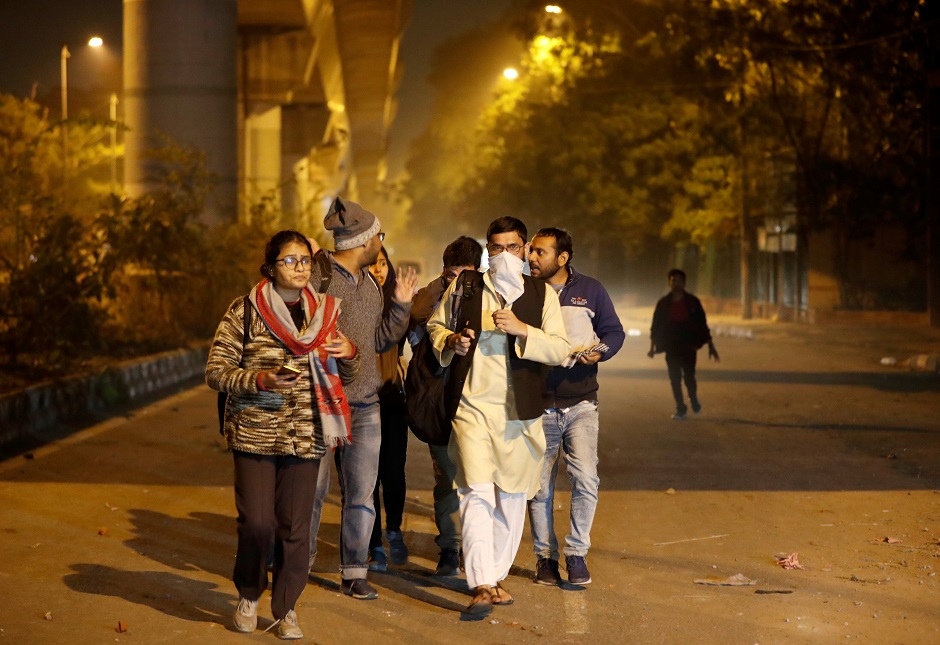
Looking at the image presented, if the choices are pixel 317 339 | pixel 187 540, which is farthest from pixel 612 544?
pixel 317 339

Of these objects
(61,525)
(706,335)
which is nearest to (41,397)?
(61,525)

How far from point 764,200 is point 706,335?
24.5 metres

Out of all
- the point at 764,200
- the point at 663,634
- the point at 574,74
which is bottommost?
the point at 663,634

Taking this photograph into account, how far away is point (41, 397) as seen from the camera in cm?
1470

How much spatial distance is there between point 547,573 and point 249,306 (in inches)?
93.0

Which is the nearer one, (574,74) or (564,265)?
(564,265)

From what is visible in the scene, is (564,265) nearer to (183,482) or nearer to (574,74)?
(183,482)

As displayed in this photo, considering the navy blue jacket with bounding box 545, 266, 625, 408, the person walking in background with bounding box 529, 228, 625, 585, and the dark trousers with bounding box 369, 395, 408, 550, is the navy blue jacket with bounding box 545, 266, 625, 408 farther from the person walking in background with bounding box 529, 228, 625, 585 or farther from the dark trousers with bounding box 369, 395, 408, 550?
the dark trousers with bounding box 369, 395, 408, 550

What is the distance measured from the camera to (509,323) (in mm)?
6895

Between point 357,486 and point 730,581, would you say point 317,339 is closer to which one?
point 357,486

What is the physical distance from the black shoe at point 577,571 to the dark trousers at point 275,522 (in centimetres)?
166

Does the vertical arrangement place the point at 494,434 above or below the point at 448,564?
above

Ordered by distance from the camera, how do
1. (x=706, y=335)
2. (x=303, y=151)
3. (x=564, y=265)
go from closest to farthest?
(x=564, y=265) < (x=706, y=335) < (x=303, y=151)

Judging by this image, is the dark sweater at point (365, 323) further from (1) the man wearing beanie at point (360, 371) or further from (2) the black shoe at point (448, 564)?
(2) the black shoe at point (448, 564)
